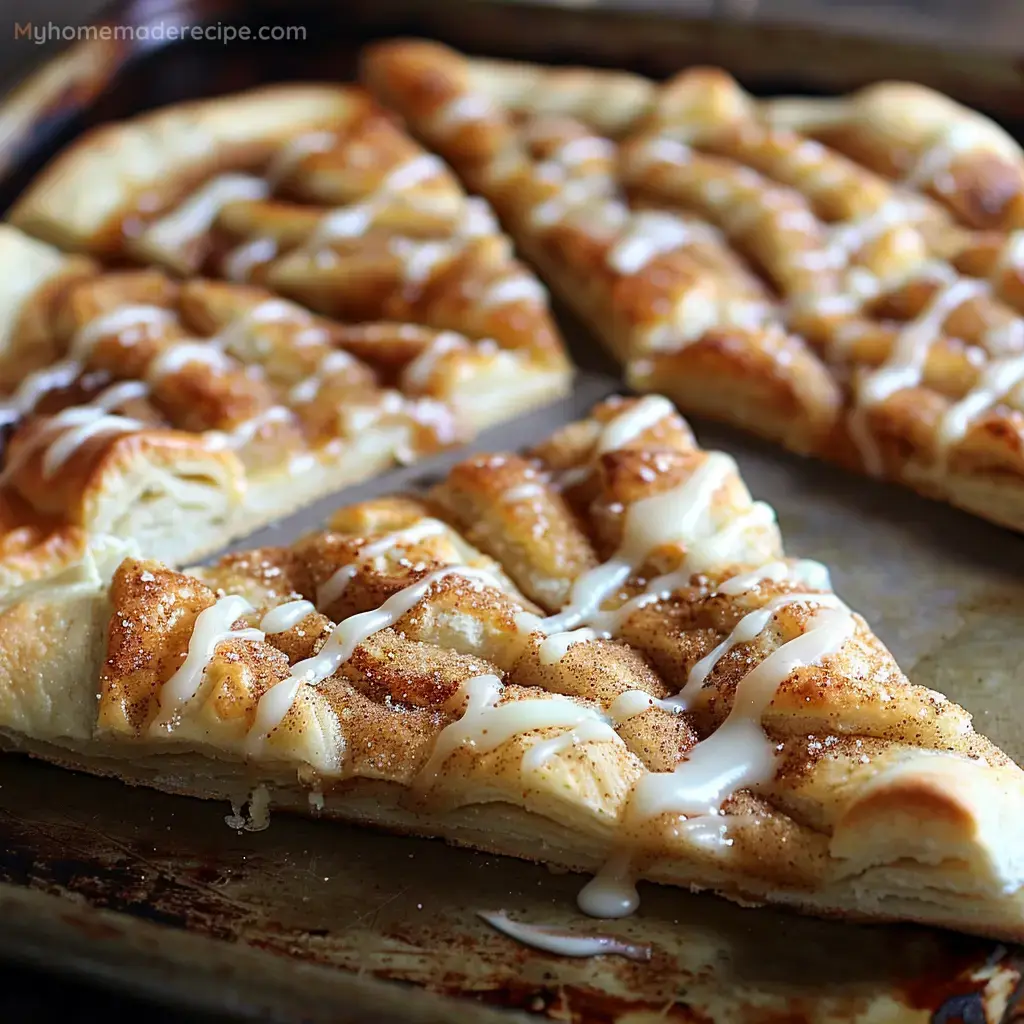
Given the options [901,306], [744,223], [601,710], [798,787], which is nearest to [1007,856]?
[798,787]

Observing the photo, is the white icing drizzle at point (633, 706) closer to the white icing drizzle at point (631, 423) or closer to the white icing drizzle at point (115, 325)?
the white icing drizzle at point (631, 423)

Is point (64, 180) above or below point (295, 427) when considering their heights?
above

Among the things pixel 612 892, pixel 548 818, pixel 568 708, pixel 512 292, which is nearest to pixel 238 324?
pixel 512 292

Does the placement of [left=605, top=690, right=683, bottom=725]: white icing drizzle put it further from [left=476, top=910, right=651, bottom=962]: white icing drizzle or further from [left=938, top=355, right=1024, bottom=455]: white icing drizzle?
[left=938, top=355, right=1024, bottom=455]: white icing drizzle

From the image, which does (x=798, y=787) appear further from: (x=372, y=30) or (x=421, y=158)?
(x=372, y=30)

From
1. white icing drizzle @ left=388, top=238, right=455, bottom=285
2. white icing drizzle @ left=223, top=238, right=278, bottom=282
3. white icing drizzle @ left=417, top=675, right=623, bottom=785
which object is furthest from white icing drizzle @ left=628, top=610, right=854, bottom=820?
white icing drizzle @ left=223, top=238, right=278, bottom=282

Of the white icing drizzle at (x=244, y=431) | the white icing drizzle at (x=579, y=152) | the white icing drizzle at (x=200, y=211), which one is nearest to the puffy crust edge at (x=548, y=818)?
the white icing drizzle at (x=244, y=431)
